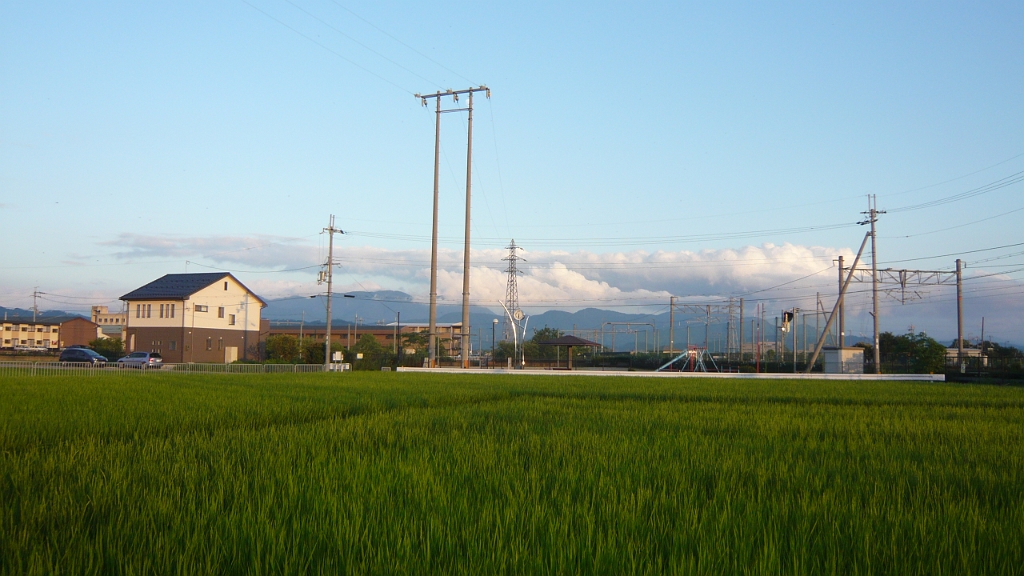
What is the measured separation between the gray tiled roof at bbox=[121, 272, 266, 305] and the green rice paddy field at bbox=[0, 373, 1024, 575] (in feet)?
148

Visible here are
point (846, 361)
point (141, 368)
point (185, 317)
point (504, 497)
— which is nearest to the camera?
point (504, 497)

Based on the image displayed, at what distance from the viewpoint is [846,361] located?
3503 cm

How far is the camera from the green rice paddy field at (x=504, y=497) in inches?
135

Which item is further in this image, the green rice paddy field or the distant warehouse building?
the distant warehouse building

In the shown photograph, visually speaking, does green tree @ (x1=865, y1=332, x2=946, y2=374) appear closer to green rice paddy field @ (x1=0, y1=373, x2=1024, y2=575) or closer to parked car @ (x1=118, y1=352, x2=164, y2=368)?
green rice paddy field @ (x1=0, y1=373, x2=1024, y2=575)

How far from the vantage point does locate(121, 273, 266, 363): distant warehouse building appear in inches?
2014

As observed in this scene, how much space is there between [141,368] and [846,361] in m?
32.7

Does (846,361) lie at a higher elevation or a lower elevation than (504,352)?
higher

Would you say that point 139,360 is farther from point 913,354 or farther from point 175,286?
point 913,354

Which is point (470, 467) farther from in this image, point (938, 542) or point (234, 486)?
point (938, 542)

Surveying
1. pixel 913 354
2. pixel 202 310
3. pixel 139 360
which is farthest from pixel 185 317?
pixel 913 354

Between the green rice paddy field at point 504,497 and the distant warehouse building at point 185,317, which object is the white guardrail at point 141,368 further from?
the green rice paddy field at point 504,497

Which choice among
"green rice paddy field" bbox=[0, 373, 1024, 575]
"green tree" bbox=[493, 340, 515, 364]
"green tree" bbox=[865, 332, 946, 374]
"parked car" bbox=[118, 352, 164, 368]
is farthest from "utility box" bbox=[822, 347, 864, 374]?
"parked car" bbox=[118, 352, 164, 368]

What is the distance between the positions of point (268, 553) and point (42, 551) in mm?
1045
